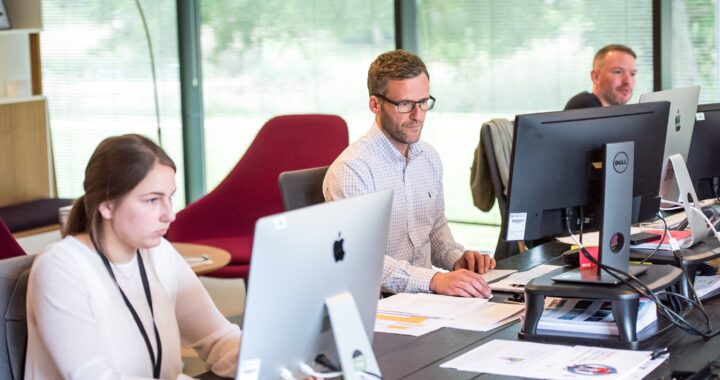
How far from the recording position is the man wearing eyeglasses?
3.25m

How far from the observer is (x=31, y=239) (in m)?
5.50

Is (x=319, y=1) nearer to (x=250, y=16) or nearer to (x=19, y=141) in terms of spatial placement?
(x=250, y=16)

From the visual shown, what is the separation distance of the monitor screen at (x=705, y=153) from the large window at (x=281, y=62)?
3.11 metres

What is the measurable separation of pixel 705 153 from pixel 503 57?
2674 millimetres

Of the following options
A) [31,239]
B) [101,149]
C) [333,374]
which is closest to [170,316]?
[101,149]

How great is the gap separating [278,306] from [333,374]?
0.24m

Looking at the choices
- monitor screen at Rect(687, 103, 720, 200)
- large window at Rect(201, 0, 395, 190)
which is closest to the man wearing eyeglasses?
monitor screen at Rect(687, 103, 720, 200)

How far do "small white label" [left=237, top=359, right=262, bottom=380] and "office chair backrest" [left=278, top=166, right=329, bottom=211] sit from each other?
4.73ft

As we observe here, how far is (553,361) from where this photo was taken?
228 cm

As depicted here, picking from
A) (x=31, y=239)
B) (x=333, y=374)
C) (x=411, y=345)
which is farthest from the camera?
(x=31, y=239)

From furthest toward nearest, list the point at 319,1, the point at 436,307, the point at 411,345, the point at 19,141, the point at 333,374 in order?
the point at 319,1
the point at 19,141
the point at 436,307
the point at 411,345
the point at 333,374

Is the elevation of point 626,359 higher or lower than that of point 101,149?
lower

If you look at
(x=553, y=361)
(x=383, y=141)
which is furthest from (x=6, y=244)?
(x=553, y=361)

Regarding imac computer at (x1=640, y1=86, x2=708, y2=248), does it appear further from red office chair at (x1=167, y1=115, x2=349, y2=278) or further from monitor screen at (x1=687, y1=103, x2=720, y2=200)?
red office chair at (x1=167, y1=115, x2=349, y2=278)
